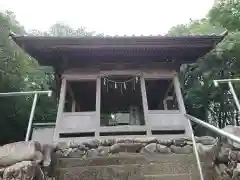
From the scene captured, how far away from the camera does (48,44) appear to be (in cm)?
885

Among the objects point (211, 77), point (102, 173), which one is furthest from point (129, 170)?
point (211, 77)

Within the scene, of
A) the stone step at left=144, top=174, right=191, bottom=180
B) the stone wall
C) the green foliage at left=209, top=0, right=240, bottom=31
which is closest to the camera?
the stone wall

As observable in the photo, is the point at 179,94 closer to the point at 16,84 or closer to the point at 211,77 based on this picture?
the point at 211,77

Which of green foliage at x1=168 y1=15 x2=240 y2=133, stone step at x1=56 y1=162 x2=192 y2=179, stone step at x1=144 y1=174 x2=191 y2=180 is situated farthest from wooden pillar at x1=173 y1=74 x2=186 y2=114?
stone step at x1=144 y1=174 x2=191 y2=180

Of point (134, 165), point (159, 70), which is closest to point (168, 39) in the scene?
point (159, 70)

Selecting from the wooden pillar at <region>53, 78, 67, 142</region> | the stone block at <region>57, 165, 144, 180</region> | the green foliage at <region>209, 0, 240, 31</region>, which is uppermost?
the green foliage at <region>209, 0, 240, 31</region>

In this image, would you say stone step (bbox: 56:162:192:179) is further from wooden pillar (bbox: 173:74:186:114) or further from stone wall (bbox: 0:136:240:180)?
wooden pillar (bbox: 173:74:186:114)

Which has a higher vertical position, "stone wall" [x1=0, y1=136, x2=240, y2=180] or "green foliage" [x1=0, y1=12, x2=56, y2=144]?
"green foliage" [x1=0, y1=12, x2=56, y2=144]

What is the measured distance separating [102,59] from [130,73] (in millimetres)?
1027

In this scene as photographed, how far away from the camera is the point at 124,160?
19.6ft

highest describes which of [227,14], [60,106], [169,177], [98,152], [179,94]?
[227,14]

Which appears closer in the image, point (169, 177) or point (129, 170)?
point (169, 177)

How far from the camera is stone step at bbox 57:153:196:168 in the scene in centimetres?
589

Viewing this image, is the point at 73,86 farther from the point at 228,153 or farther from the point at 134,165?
the point at 228,153
